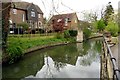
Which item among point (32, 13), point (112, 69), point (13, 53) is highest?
point (32, 13)

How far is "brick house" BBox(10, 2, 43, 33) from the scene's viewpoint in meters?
32.4

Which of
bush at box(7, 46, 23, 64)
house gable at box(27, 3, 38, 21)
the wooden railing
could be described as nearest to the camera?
the wooden railing

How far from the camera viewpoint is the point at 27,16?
3553cm

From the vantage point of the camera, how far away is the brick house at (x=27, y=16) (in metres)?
32.4

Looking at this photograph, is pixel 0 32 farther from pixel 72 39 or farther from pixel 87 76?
pixel 72 39

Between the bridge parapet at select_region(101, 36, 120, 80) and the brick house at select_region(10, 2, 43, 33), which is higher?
the brick house at select_region(10, 2, 43, 33)

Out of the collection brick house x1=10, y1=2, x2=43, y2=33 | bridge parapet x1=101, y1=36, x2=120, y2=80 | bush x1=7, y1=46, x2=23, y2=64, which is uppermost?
brick house x1=10, y1=2, x2=43, y2=33

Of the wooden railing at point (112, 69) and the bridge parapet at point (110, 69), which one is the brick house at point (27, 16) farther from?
the wooden railing at point (112, 69)

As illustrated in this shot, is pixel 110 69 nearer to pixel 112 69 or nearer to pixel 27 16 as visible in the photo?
pixel 112 69

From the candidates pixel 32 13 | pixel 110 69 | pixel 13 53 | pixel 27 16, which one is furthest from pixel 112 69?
pixel 32 13

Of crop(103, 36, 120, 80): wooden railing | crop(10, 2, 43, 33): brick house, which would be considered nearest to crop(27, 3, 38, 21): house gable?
crop(10, 2, 43, 33): brick house

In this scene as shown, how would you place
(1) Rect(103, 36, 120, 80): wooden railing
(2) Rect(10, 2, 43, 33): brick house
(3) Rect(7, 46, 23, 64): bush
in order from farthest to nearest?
(2) Rect(10, 2, 43, 33): brick house
(3) Rect(7, 46, 23, 64): bush
(1) Rect(103, 36, 120, 80): wooden railing

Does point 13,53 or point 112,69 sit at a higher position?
point 112,69

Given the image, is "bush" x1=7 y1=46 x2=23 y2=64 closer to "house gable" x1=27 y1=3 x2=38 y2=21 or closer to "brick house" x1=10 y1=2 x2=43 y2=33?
"brick house" x1=10 y1=2 x2=43 y2=33
